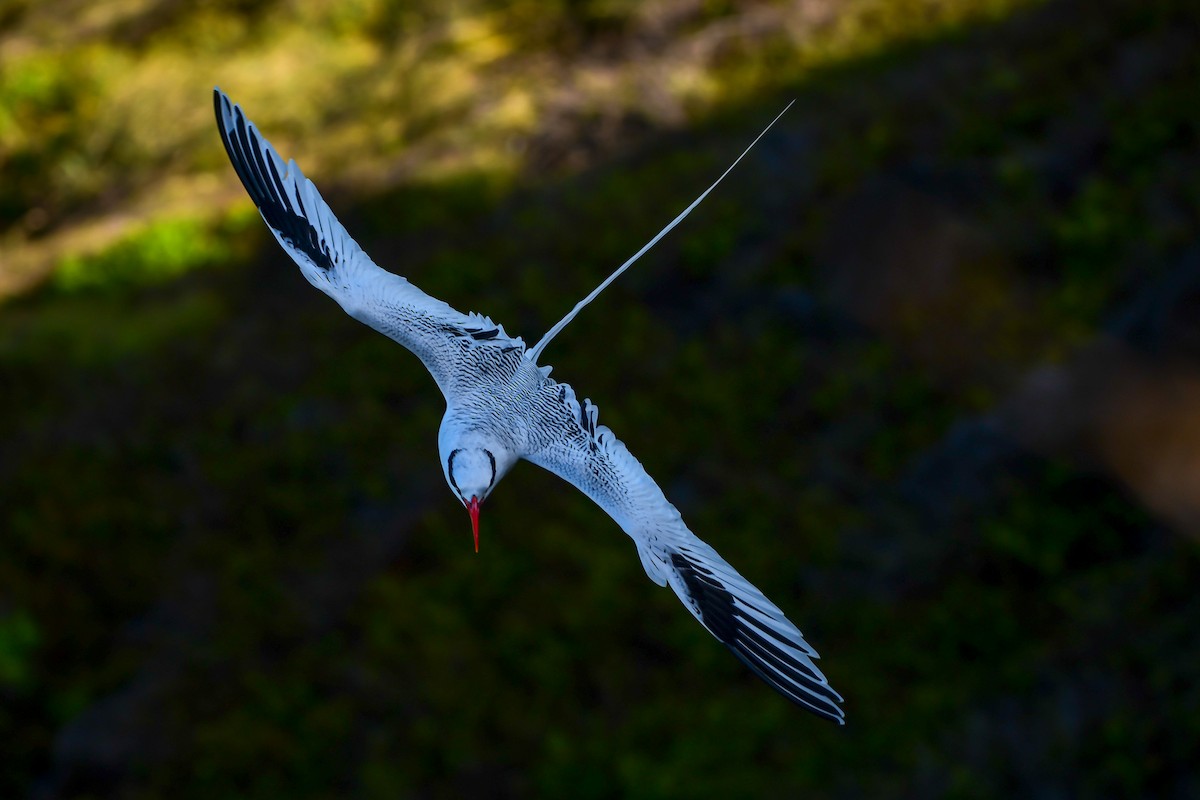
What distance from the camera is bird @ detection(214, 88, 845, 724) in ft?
12.0

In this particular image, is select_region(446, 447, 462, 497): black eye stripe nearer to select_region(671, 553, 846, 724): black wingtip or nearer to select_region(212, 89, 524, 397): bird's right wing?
select_region(212, 89, 524, 397): bird's right wing

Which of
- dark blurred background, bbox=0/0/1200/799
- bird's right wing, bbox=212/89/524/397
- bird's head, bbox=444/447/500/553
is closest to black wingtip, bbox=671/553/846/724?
bird's head, bbox=444/447/500/553

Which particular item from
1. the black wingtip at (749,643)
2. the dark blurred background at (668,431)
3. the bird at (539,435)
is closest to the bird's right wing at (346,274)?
the bird at (539,435)

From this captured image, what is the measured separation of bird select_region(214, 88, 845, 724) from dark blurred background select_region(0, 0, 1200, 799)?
9.57 feet

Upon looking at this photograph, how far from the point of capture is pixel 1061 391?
7.15m

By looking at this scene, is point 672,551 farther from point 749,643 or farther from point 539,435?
point 539,435

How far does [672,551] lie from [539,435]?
0.59 meters

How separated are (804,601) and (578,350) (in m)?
2.57

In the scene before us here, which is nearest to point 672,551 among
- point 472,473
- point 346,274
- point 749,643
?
point 749,643

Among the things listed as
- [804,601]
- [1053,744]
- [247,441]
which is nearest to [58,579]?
[247,441]

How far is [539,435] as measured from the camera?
3.79m

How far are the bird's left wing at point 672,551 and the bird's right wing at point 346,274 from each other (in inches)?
Answer: 11.5

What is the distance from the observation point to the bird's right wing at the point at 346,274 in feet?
12.6

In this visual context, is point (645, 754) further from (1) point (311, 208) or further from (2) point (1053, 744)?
(1) point (311, 208)
